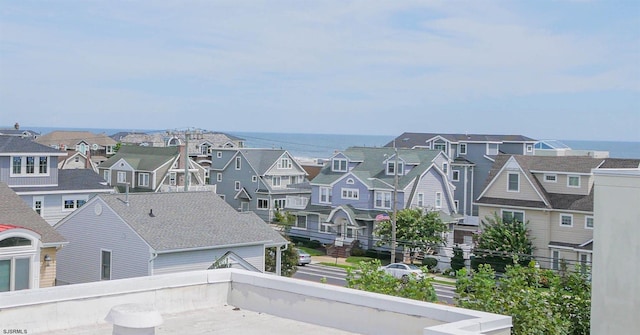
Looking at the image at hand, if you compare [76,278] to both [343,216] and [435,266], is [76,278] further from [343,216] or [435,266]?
[343,216]

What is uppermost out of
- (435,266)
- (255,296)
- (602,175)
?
(602,175)

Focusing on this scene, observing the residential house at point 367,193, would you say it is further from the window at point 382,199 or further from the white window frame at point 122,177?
the white window frame at point 122,177

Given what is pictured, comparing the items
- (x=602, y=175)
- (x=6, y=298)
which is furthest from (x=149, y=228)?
(x=6, y=298)

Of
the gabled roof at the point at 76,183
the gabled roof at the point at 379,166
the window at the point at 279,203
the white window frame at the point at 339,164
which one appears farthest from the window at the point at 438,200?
the gabled roof at the point at 76,183

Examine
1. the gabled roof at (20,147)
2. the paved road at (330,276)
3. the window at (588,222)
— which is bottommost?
the paved road at (330,276)

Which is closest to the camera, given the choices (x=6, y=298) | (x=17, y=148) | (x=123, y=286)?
(x=6, y=298)

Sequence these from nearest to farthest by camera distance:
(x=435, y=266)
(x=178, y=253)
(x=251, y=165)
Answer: (x=178, y=253) → (x=435, y=266) → (x=251, y=165)
